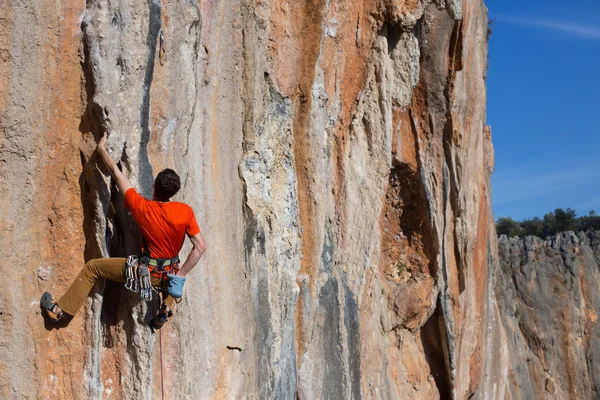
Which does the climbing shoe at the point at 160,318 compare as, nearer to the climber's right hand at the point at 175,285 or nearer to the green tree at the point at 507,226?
the climber's right hand at the point at 175,285

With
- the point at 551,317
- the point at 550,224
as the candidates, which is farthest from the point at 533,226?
Result: the point at 551,317

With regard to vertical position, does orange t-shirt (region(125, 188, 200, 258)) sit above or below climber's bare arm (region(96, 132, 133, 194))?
below

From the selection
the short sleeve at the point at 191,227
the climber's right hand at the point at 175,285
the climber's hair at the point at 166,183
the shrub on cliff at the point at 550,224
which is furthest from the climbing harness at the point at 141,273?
the shrub on cliff at the point at 550,224

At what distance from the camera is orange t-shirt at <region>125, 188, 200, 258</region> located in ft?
16.1

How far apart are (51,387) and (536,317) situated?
60.5 feet

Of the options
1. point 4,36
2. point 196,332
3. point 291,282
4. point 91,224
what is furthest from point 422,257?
point 4,36

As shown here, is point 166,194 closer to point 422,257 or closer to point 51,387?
point 51,387

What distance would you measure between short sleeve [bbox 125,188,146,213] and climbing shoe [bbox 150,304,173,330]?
0.75m

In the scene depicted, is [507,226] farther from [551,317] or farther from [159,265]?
[159,265]

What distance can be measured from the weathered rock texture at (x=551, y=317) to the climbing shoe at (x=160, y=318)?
15.6 m

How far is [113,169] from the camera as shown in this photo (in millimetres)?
5062

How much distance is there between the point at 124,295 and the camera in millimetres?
5371

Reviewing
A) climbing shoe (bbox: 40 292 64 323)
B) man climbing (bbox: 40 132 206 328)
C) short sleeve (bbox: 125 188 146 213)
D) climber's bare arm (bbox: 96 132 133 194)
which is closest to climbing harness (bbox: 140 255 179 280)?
man climbing (bbox: 40 132 206 328)

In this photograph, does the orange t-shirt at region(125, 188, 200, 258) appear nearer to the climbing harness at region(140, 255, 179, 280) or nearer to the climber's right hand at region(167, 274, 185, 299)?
the climbing harness at region(140, 255, 179, 280)
